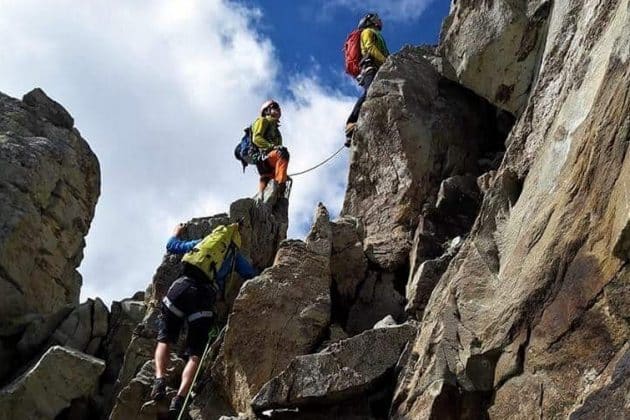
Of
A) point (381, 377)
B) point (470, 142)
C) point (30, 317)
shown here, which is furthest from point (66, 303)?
point (381, 377)

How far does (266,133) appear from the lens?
2428 cm

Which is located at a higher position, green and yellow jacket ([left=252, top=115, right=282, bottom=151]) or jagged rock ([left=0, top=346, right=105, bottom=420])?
green and yellow jacket ([left=252, top=115, right=282, bottom=151])

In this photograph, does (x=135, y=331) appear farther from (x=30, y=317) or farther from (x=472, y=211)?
(x=472, y=211)

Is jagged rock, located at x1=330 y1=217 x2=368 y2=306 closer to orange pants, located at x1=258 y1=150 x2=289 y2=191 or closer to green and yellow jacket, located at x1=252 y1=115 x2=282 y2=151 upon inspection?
orange pants, located at x1=258 y1=150 x2=289 y2=191

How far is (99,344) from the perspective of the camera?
19.6 metres

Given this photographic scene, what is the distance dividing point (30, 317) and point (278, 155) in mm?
8155

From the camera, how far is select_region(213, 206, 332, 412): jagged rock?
1374 cm

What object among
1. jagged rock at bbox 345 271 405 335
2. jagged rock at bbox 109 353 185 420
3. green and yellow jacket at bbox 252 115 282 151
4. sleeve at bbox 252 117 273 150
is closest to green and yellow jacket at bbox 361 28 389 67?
green and yellow jacket at bbox 252 115 282 151

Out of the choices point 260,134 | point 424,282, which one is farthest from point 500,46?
point 260,134

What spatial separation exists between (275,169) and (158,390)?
10539 millimetres

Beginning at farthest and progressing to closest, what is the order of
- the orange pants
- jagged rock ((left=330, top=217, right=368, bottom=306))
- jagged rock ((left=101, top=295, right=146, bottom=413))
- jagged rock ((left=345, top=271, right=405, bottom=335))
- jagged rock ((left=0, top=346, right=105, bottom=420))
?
the orange pants
jagged rock ((left=101, top=295, right=146, bottom=413))
jagged rock ((left=0, top=346, right=105, bottom=420))
jagged rock ((left=330, top=217, right=368, bottom=306))
jagged rock ((left=345, top=271, right=405, bottom=335))

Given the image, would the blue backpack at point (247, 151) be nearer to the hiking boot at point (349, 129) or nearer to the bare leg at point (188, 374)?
the hiking boot at point (349, 129)

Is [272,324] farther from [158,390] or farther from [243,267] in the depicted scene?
[243,267]

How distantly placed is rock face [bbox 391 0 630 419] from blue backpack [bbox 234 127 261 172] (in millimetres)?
12250
